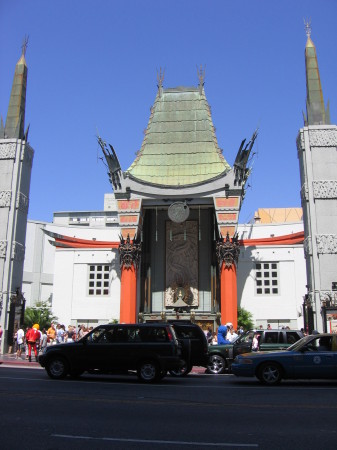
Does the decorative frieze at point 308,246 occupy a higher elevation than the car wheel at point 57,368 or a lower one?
higher

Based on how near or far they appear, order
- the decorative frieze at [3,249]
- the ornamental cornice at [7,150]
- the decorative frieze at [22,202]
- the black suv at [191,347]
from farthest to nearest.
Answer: the ornamental cornice at [7,150], the decorative frieze at [22,202], the decorative frieze at [3,249], the black suv at [191,347]

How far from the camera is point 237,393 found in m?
10.9

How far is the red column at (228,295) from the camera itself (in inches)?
1387

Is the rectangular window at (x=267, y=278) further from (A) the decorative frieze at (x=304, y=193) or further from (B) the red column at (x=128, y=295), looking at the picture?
(A) the decorative frieze at (x=304, y=193)

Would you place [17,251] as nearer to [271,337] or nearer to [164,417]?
[271,337]

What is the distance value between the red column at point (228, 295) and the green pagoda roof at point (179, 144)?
724 centimetres

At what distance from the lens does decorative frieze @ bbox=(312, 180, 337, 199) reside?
24.8 meters

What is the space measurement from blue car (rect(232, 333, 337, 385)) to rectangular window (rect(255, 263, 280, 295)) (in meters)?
26.3

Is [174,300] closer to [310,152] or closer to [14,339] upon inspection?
[14,339]

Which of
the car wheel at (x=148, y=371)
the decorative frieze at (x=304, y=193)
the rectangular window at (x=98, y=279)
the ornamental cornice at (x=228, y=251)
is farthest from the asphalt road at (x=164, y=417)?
the rectangular window at (x=98, y=279)

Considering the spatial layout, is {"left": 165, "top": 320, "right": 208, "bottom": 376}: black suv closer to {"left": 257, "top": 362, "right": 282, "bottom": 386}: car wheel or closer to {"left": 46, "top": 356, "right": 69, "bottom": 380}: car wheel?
{"left": 257, "top": 362, "right": 282, "bottom": 386}: car wheel

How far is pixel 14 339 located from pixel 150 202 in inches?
644

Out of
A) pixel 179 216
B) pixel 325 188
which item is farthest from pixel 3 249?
pixel 325 188

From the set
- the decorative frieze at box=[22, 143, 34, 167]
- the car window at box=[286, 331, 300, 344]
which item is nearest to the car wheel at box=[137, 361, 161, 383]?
the car window at box=[286, 331, 300, 344]
